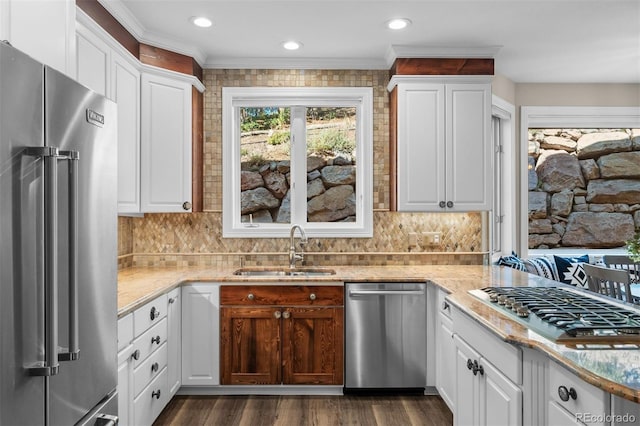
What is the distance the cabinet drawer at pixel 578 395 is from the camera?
1.20 metres

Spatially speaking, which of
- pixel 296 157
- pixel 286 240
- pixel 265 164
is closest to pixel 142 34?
pixel 265 164

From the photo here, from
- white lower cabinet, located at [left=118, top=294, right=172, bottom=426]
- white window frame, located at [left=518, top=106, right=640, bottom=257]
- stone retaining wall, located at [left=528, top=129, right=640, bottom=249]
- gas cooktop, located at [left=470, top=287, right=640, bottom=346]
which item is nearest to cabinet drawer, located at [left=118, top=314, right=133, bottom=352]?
white lower cabinet, located at [left=118, top=294, right=172, bottom=426]

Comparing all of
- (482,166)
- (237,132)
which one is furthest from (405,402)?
(237,132)

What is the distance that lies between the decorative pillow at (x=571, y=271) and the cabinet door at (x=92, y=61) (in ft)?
12.8

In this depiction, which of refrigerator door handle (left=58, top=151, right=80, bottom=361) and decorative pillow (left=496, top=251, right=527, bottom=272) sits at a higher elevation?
refrigerator door handle (left=58, top=151, right=80, bottom=361)

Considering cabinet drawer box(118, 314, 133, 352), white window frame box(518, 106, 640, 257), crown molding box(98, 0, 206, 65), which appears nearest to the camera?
cabinet drawer box(118, 314, 133, 352)

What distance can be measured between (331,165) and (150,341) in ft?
6.78

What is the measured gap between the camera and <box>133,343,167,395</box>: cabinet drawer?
7.75ft

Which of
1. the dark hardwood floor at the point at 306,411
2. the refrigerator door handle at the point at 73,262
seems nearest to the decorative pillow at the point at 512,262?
the dark hardwood floor at the point at 306,411

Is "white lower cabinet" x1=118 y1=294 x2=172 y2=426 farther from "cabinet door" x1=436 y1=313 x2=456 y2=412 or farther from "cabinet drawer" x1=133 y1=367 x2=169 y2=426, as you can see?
"cabinet door" x1=436 y1=313 x2=456 y2=412

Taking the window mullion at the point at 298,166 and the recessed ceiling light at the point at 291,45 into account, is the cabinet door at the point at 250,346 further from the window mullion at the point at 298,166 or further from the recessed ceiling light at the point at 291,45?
the recessed ceiling light at the point at 291,45

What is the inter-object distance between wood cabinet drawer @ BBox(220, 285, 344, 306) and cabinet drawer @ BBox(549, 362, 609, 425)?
1.80 metres

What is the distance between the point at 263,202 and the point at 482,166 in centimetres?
182

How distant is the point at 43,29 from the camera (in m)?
1.57
